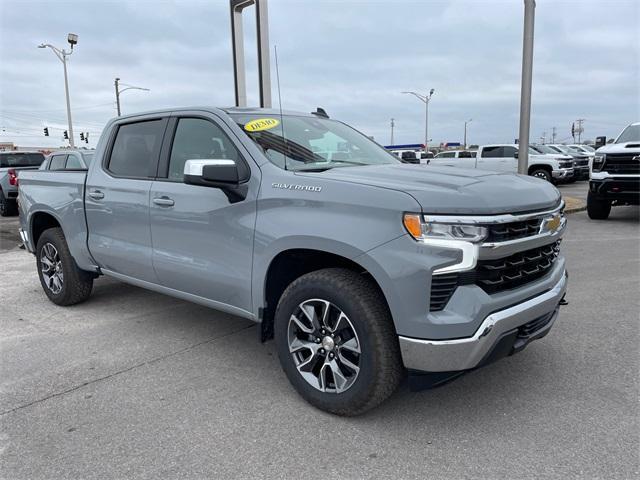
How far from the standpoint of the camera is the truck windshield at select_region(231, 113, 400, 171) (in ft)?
11.2

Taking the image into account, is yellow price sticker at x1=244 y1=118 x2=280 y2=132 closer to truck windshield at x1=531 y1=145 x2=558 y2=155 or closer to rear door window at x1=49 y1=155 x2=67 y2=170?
rear door window at x1=49 y1=155 x2=67 y2=170

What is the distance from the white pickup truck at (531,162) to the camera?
20156mm

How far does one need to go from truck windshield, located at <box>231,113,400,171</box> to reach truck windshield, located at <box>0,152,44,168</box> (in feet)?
44.9

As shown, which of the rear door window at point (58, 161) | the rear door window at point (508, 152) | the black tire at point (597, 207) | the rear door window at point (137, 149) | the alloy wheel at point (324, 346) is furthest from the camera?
the rear door window at point (508, 152)

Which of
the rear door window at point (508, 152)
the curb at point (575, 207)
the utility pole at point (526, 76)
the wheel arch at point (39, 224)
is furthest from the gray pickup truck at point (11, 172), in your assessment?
the rear door window at point (508, 152)

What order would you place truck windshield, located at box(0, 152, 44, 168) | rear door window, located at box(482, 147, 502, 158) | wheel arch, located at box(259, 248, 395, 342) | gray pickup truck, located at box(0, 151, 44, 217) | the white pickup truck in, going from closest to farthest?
1. wheel arch, located at box(259, 248, 395, 342)
2. gray pickup truck, located at box(0, 151, 44, 217)
3. truck windshield, located at box(0, 152, 44, 168)
4. the white pickup truck
5. rear door window, located at box(482, 147, 502, 158)

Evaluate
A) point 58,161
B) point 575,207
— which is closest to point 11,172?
point 58,161

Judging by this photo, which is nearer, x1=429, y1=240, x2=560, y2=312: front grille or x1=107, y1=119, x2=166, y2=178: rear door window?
x1=429, y1=240, x2=560, y2=312: front grille

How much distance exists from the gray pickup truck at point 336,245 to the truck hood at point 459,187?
0.01m

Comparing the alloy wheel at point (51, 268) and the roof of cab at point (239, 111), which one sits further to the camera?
the alloy wheel at point (51, 268)

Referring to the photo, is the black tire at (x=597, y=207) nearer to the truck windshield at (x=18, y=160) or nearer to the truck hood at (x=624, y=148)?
the truck hood at (x=624, y=148)

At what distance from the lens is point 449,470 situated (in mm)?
2479

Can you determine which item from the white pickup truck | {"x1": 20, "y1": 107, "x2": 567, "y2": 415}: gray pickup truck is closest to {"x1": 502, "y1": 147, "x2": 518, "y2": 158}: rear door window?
the white pickup truck

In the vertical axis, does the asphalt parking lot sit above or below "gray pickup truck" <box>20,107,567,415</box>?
below
